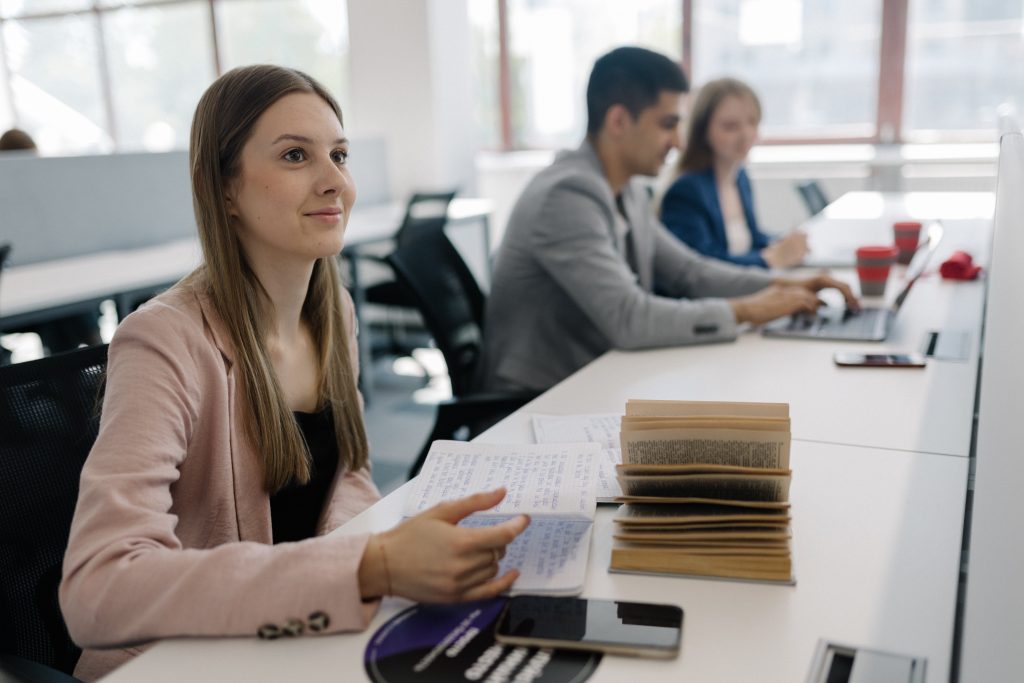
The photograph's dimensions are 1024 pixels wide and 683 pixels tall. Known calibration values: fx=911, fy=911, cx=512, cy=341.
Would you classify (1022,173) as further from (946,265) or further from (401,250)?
(946,265)

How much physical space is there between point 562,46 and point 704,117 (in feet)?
12.0

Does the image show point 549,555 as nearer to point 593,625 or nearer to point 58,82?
point 593,625

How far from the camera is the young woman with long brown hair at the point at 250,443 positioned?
32.3 inches

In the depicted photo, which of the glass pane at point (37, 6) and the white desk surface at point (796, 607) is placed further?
the glass pane at point (37, 6)

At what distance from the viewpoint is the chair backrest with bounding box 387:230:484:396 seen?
193cm

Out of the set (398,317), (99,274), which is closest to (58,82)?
(398,317)

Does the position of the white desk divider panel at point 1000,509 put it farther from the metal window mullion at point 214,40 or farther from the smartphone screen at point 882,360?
the metal window mullion at point 214,40

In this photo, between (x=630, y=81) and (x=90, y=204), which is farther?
(x=90, y=204)

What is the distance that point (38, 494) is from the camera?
1.09 m

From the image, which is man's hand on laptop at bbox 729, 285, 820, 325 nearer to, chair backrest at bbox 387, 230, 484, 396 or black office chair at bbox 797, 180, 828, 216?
chair backrest at bbox 387, 230, 484, 396

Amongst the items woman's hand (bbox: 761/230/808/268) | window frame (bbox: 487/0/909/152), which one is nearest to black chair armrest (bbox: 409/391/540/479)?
woman's hand (bbox: 761/230/808/268)

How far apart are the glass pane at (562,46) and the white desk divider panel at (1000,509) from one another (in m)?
5.83

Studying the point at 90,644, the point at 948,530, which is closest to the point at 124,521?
the point at 90,644

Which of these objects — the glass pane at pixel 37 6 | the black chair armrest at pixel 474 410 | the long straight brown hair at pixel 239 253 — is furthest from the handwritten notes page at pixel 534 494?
the glass pane at pixel 37 6
